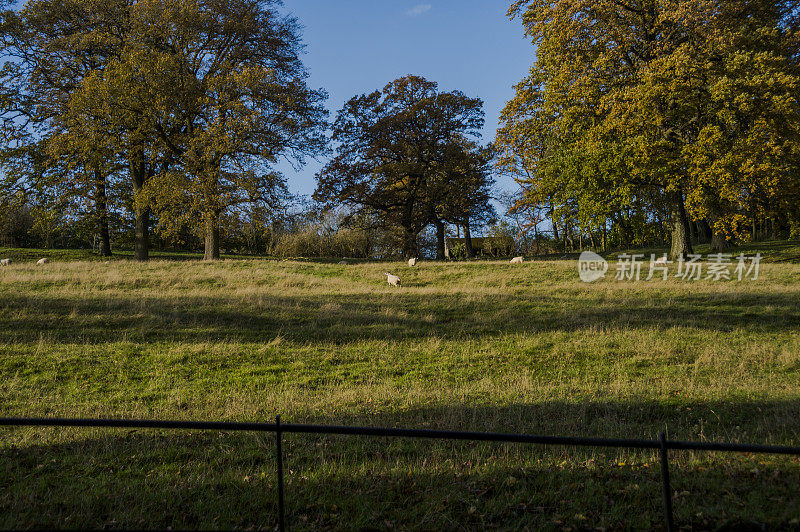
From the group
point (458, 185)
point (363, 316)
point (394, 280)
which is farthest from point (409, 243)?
point (363, 316)

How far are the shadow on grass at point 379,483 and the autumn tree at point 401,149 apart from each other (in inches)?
1135

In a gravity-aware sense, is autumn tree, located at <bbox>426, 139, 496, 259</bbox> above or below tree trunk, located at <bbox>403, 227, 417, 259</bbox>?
above

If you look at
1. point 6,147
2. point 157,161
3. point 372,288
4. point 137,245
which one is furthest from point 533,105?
point 6,147

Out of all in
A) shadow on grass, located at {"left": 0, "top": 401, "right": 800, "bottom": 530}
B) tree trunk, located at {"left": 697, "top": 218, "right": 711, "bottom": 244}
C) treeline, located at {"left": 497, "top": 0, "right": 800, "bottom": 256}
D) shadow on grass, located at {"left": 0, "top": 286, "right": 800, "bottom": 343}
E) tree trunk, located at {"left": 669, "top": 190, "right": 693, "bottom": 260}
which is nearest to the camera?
shadow on grass, located at {"left": 0, "top": 401, "right": 800, "bottom": 530}

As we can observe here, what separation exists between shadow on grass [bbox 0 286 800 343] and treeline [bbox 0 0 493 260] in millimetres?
11725

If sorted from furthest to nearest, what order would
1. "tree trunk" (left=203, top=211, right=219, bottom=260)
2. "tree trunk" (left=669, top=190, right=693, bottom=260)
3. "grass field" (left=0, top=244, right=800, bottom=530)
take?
"tree trunk" (left=203, top=211, right=219, bottom=260) < "tree trunk" (left=669, top=190, right=693, bottom=260) < "grass field" (left=0, top=244, right=800, bottom=530)

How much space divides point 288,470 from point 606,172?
22576mm

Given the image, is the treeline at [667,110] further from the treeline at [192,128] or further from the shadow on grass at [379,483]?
the shadow on grass at [379,483]

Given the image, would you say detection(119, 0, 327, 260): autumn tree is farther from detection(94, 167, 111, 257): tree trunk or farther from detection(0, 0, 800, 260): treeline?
detection(94, 167, 111, 257): tree trunk

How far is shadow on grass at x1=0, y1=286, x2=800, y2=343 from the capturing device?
41.2 feet

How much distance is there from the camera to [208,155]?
84.6 ft

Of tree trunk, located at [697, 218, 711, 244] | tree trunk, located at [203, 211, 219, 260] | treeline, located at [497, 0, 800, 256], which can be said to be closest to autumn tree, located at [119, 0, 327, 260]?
tree trunk, located at [203, 211, 219, 260]

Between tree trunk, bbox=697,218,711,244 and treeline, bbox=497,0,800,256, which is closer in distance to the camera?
treeline, bbox=497,0,800,256

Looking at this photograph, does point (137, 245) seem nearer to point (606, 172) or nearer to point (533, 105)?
point (533, 105)
